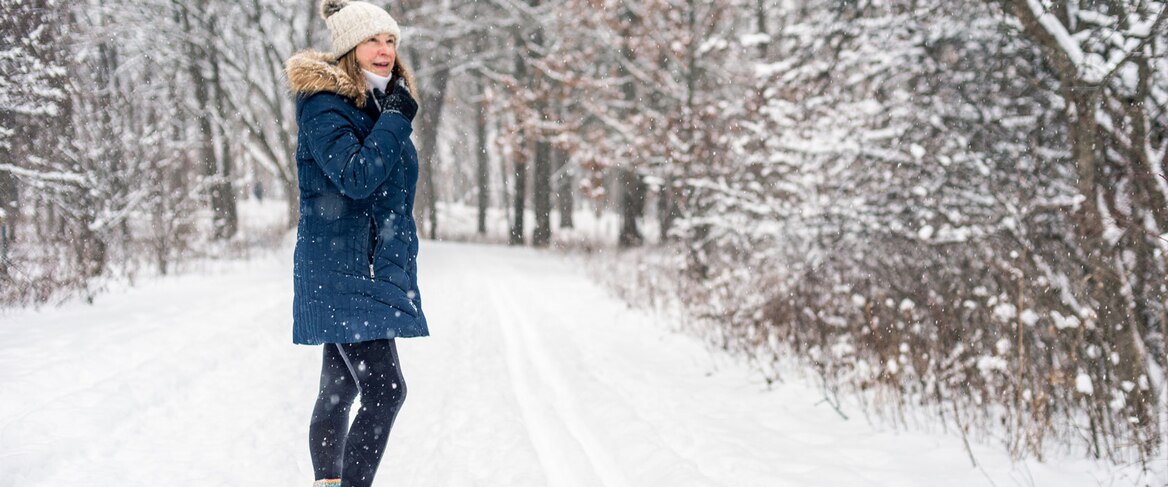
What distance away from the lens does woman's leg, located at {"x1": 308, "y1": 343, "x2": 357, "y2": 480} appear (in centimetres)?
249

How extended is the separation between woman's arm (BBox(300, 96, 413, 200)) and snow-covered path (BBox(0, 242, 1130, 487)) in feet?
5.58

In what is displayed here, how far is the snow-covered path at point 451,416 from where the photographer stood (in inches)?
133

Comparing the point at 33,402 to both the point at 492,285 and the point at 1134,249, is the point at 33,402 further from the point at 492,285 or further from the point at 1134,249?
the point at 492,285

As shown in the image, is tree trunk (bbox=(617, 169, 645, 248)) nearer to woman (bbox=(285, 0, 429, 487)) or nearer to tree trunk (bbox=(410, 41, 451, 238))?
tree trunk (bbox=(410, 41, 451, 238))

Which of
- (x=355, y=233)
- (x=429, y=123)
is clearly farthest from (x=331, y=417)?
(x=429, y=123)

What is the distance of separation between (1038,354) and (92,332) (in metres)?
7.36

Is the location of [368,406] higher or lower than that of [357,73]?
lower

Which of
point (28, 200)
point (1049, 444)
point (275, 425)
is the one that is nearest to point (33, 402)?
point (275, 425)

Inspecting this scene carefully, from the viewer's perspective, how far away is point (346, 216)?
7.62 feet

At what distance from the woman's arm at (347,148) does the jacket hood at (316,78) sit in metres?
0.04

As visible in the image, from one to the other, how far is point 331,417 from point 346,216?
0.76m

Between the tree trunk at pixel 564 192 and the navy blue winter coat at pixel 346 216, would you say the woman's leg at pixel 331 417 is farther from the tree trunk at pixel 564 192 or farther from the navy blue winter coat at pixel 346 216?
the tree trunk at pixel 564 192

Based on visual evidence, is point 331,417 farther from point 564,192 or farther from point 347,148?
point 564,192

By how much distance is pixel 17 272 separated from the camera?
663 centimetres
